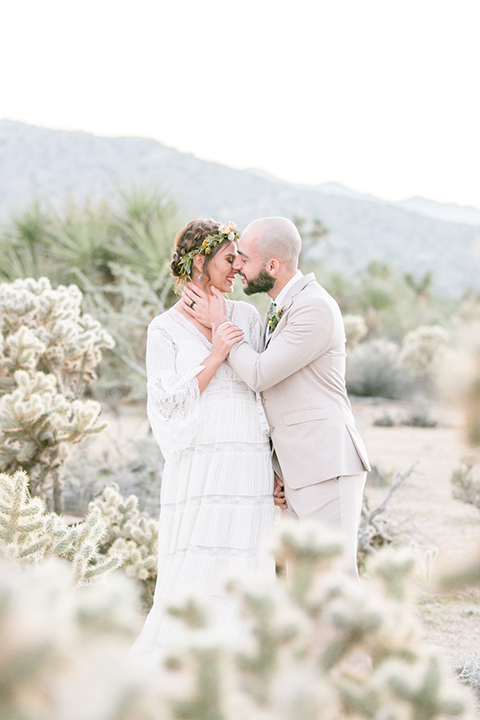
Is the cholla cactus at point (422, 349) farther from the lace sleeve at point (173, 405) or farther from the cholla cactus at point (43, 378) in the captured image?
the lace sleeve at point (173, 405)

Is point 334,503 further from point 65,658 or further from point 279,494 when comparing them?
point 65,658

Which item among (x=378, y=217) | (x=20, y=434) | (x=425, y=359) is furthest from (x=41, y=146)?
(x=20, y=434)

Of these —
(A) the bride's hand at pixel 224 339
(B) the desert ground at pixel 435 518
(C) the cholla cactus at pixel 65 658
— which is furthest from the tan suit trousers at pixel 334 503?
(C) the cholla cactus at pixel 65 658

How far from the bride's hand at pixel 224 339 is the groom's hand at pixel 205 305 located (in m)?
0.10

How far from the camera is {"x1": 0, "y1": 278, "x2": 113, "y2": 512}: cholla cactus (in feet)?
15.0

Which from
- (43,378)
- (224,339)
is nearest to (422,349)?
(43,378)

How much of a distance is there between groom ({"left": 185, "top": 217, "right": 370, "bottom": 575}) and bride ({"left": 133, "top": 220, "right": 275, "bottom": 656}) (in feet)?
0.38

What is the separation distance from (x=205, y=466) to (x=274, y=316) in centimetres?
79

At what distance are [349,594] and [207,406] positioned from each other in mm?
2378

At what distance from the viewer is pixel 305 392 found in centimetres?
316

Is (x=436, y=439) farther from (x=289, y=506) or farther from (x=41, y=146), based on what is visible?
(x=41, y=146)

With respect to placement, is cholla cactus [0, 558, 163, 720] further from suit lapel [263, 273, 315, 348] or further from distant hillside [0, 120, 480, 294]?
distant hillside [0, 120, 480, 294]

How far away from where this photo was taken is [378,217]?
7238 cm

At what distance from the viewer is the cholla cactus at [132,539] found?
460 centimetres
